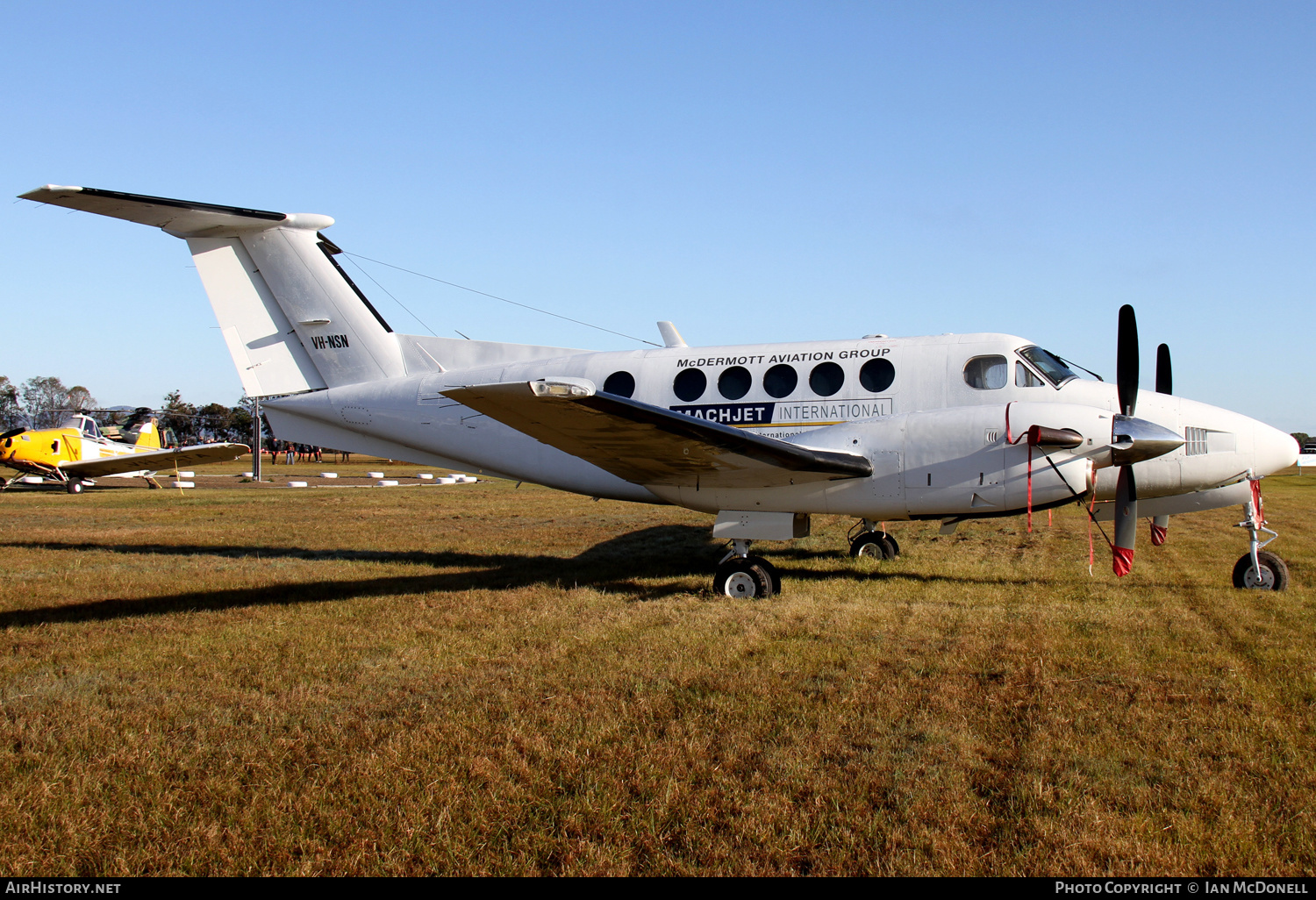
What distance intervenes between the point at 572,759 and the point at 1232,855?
9.95 ft

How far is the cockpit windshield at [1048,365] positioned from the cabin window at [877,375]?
4.99 ft

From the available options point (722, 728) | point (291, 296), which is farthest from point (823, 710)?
point (291, 296)

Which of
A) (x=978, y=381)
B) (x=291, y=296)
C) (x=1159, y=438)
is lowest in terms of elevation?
(x=1159, y=438)

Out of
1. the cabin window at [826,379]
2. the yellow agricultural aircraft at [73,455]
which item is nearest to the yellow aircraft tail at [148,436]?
the yellow agricultural aircraft at [73,455]

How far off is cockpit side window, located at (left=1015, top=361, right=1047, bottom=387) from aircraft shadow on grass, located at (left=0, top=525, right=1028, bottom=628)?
262 cm

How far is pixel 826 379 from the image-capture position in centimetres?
1030

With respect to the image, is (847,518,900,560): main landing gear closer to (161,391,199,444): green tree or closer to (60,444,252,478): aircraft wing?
(60,444,252,478): aircraft wing

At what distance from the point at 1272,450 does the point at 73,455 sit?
33385 millimetres

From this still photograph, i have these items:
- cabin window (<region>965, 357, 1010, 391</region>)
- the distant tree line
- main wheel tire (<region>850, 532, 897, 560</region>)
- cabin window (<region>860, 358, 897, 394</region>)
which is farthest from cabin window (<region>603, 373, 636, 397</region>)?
the distant tree line

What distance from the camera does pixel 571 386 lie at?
22.6 feet

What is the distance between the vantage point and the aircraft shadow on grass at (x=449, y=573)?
877cm

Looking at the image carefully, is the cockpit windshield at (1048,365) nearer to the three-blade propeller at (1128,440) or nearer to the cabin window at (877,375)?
the three-blade propeller at (1128,440)

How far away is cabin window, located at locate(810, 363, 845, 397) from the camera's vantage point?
10.2m

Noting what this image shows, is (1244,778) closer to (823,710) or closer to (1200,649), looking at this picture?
(823,710)
